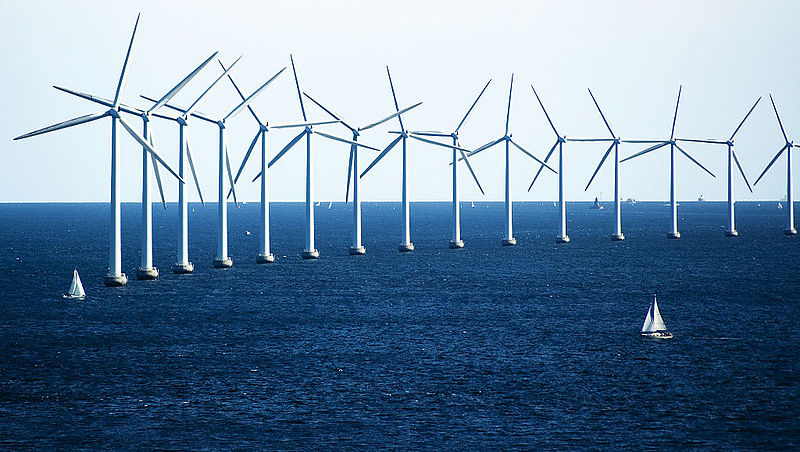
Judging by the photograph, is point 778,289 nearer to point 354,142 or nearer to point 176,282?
point 354,142

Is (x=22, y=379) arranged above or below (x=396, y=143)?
below

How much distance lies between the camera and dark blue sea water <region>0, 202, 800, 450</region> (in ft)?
124

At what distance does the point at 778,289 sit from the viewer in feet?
323

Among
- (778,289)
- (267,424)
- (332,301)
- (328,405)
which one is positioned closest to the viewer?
(267,424)

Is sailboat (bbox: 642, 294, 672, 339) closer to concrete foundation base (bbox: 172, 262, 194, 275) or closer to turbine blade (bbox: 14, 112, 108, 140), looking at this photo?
turbine blade (bbox: 14, 112, 108, 140)

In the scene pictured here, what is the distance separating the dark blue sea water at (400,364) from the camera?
37.9 m

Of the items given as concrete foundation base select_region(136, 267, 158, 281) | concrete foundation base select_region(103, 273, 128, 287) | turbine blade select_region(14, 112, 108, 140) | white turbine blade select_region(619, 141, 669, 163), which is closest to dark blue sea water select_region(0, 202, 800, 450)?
concrete foundation base select_region(103, 273, 128, 287)

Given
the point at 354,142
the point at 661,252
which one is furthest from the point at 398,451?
the point at 661,252

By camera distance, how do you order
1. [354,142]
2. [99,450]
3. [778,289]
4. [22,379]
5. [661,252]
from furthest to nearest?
[661,252]
[354,142]
[778,289]
[22,379]
[99,450]

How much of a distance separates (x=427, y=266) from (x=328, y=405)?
88.3 metres

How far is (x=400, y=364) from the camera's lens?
53.0 meters

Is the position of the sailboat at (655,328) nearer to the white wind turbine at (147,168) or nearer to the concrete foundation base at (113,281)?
the white wind turbine at (147,168)

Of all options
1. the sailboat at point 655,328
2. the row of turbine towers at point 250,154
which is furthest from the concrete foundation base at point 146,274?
the sailboat at point 655,328

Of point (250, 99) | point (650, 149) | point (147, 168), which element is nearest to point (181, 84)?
point (147, 168)
